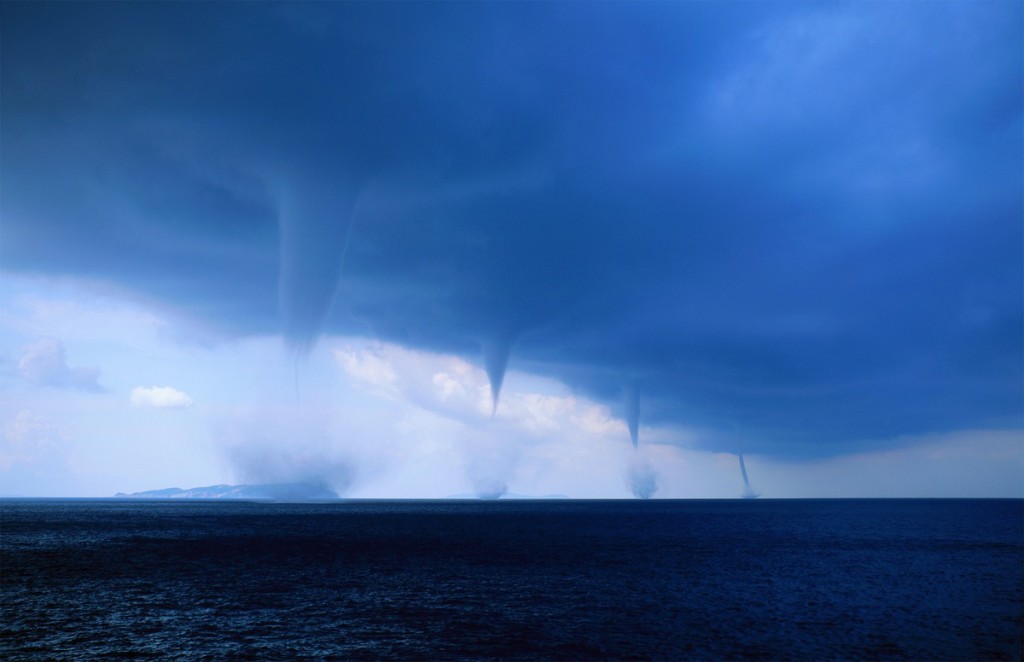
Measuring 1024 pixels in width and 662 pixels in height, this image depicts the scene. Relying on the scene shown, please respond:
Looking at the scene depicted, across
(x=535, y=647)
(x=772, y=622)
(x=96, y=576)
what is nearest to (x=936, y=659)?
(x=772, y=622)

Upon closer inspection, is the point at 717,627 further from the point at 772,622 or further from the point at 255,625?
the point at 255,625

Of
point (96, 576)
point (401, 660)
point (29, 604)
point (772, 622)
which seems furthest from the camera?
point (96, 576)

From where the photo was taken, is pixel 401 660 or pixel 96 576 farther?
pixel 96 576

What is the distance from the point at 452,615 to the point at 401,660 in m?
11.4

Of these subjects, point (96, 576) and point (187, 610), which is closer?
point (187, 610)

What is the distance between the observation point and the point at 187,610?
45469 mm

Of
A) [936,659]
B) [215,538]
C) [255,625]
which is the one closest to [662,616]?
[936,659]

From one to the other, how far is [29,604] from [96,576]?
15.5m

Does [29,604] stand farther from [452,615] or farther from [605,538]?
[605,538]

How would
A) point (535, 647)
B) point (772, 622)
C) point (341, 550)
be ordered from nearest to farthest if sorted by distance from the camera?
point (535, 647) → point (772, 622) → point (341, 550)

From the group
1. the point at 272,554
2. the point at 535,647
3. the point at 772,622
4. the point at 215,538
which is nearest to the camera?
the point at 535,647

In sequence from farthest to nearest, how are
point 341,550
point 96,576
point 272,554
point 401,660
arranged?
point 341,550 < point 272,554 < point 96,576 < point 401,660

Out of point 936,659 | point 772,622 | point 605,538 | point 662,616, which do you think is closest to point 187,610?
point 662,616

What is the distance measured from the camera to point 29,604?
47.5 meters
